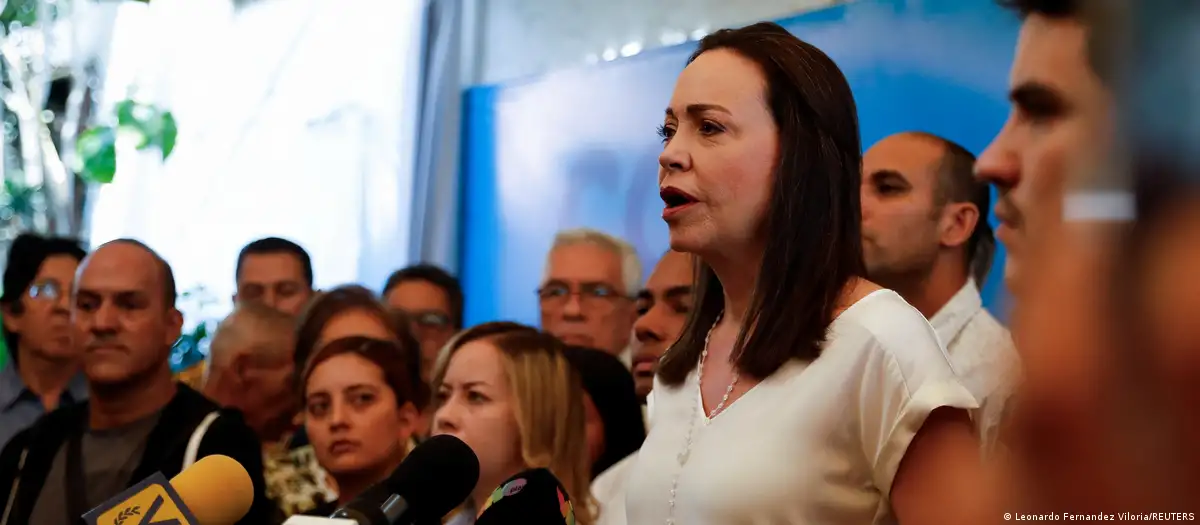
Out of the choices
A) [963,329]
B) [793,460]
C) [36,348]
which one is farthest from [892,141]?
[36,348]

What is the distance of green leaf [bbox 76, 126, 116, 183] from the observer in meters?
7.07

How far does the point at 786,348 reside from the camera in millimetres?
1369

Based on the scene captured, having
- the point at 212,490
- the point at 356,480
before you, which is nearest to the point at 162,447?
the point at 356,480

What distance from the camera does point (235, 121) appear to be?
25.4 ft

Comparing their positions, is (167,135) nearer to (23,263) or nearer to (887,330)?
(23,263)

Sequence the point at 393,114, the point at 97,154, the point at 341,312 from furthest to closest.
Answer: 1. the point at 97,154
2. the point at 393,114
3. the point at 341,312

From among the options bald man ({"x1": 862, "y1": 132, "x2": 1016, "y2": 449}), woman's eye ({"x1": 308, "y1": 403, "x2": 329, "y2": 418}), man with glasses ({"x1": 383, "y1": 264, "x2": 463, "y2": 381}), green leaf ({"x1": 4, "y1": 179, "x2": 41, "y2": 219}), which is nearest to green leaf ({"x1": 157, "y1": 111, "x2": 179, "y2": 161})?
green leaf ({"x1": 4, "y1": 179, "x2": 41, "y2": 219})

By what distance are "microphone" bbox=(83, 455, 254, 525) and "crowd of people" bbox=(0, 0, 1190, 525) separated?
43 centimetres

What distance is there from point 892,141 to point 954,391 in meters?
1.42

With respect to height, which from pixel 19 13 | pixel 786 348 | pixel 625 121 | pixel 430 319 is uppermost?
pixel 19 13

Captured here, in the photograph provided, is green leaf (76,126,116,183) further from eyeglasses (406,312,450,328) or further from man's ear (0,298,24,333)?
eyeglasses (406,312,450,328)

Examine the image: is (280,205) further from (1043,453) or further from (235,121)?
(1043,453)

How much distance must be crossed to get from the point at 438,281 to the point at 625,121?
142 cm

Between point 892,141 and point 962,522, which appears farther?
point 892,141
